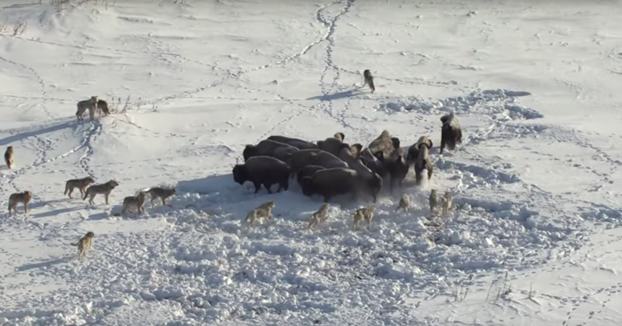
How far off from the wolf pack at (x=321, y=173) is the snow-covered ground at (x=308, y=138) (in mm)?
221

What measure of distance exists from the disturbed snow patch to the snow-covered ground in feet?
0.17

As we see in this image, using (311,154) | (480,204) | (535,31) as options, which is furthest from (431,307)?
(535,31)

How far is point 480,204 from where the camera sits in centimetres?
1675

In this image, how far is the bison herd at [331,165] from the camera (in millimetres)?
16731

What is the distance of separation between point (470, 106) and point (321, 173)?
6457 millimetres

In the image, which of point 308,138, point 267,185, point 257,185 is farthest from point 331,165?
point 308,138

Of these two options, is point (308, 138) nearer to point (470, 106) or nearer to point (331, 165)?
point (331, 165)

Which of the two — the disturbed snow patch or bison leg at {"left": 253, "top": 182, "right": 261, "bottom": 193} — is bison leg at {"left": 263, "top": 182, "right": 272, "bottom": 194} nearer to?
bison leg at {"left": 253, "top": 182, "right": 261, "bottom": 193}

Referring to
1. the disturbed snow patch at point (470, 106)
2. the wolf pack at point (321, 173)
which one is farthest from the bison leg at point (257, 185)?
the disturbed snow patch at point (470, 106)

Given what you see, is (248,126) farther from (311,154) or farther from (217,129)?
(311,154)

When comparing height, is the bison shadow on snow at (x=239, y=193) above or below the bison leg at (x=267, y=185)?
below

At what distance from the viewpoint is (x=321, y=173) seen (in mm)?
16734

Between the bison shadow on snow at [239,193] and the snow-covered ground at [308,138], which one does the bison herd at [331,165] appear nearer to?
the bison shadow on snow at [239,193]

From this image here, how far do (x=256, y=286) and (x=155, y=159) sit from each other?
552cm
